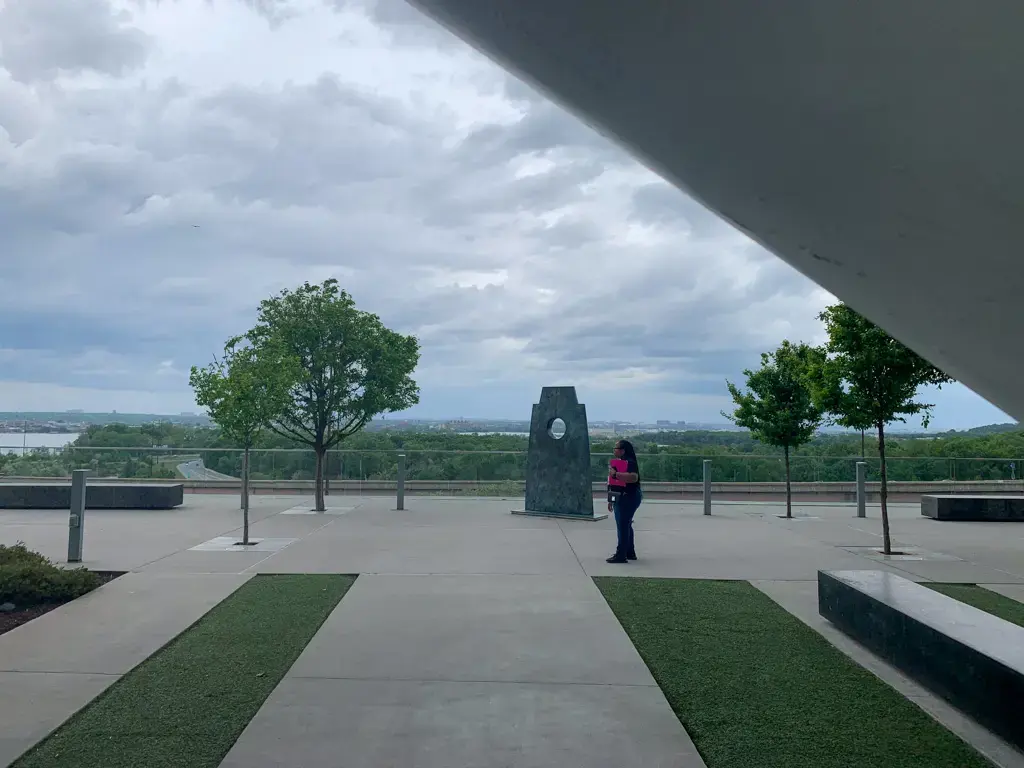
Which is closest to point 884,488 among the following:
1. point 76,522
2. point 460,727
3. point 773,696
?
point 773,696

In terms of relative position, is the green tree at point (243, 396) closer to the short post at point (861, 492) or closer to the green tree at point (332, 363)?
the green tree at point (332, 363)

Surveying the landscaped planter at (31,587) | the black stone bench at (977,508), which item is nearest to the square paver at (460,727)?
the landscaped planter at (31,587)

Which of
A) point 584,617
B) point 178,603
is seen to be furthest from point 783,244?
point 178,603

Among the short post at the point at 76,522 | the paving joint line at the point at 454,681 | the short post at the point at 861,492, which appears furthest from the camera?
the short post at the point at 861,492

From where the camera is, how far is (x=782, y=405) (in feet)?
50.3

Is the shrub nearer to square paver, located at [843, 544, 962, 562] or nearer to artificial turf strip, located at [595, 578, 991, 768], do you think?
artificial turf strip, located at [595, 578, 991, 768]

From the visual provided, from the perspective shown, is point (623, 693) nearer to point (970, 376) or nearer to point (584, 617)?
point (584, 617)

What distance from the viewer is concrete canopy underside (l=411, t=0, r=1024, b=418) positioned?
3.33 feet

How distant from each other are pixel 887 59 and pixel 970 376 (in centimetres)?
81

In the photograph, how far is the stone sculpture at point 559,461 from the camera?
14.4 meters

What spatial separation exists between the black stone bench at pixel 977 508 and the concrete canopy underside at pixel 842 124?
52.3 feet

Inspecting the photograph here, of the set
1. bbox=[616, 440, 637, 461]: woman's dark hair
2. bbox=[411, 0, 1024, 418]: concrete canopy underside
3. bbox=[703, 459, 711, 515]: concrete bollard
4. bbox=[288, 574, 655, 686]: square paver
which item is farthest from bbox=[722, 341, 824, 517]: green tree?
bbox=[411, 0, 1024, 418]: concrete canopy underside

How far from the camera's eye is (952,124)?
41.6 inches

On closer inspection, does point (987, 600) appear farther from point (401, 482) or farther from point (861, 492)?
point (401, 482)
